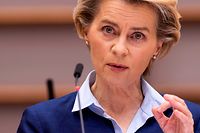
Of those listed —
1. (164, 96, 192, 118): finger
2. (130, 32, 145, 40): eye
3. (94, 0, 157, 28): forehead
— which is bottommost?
(164, 96, 192, 118): finger

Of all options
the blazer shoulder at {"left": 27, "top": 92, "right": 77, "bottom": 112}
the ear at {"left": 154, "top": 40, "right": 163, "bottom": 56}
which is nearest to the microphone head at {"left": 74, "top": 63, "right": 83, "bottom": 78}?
the blazer shoulder at {"left": 27, "top": 92, "right": 77, "bottom": 112}

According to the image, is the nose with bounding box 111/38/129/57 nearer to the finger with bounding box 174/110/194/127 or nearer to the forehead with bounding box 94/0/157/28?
the forehead with bounding box 94/0/157/28

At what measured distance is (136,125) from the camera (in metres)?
1.62

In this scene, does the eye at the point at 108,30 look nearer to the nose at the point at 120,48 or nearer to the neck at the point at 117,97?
the nose at the point at 120,48

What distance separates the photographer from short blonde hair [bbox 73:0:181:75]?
1590mm

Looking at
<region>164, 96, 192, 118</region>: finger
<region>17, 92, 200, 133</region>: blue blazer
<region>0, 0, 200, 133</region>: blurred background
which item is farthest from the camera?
<region>0, 0, 200, 133</region>: blurred background

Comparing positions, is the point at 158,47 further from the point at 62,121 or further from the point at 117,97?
the point at 62,121


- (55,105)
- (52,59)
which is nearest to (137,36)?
(55,105)

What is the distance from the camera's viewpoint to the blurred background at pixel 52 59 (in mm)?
→ 2641

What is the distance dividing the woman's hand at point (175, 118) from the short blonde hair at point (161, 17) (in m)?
0.24

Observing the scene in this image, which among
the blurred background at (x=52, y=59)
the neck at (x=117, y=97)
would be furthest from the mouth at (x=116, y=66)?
the blurred background at (x=52, y=59)

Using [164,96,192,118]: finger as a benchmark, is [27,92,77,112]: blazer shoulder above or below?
above

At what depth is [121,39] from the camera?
5.06ft

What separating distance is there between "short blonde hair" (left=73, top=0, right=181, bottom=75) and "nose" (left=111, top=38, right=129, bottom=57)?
4.7 inches
